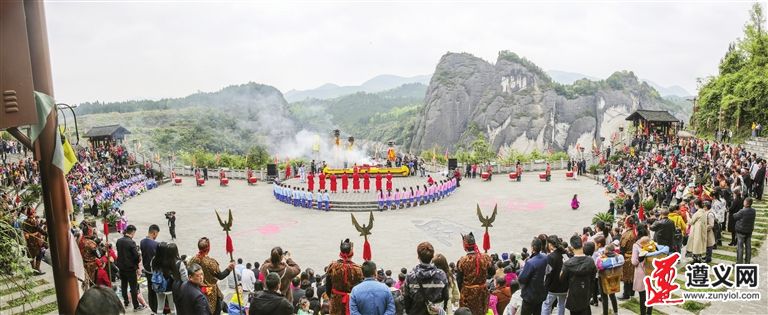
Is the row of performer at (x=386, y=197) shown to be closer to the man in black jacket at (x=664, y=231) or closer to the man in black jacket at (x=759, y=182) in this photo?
the man in black jacket at (x=759, y=182)

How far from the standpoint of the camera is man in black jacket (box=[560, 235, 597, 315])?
22.2 feet

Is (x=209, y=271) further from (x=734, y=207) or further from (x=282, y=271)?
(x=734, y=207)

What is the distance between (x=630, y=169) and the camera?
86.7ft

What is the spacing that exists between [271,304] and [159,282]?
352 centimetres

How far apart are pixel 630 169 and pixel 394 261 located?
16.7 m

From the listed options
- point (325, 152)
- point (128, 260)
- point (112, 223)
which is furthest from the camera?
point (325, 152)

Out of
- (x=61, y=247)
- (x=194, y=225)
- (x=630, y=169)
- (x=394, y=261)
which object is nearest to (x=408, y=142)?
(x=630, y=169)

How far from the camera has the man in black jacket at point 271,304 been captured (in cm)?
494

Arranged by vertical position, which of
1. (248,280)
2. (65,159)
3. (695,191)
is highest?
(65,159)

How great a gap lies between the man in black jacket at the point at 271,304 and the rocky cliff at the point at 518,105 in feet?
214

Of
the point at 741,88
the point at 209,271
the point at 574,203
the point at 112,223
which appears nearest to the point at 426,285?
the point at 209,271

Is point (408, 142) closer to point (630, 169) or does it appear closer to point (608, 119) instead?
point (608, 119)

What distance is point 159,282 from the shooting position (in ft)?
25.1

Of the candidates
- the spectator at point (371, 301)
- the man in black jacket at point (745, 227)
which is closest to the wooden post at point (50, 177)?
the spectator at point (371, 301)
